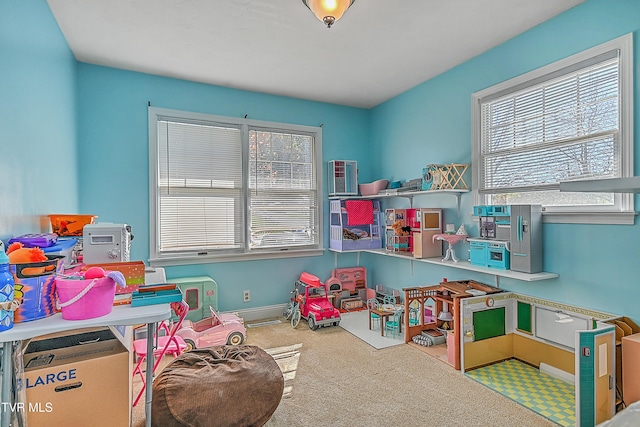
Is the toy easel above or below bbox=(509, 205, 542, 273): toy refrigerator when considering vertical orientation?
above

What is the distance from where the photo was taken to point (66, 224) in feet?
7.04

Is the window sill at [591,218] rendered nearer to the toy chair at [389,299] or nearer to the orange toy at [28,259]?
the toy chair at [389,299]

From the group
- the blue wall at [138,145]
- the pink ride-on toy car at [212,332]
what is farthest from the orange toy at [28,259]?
the blue wall at [138,145]

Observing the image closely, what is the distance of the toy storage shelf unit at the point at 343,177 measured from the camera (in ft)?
13.5

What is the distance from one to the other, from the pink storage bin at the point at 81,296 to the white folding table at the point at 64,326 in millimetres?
26

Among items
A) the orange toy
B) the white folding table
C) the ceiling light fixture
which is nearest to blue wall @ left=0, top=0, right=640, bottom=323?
the orange toy

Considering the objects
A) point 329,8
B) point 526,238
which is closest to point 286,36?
point 329,8

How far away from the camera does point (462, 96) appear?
3.14 m

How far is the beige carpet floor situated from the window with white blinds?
128 centimetres

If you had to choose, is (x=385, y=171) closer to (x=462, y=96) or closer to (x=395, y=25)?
(x=462, y=96)

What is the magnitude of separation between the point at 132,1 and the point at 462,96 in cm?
273

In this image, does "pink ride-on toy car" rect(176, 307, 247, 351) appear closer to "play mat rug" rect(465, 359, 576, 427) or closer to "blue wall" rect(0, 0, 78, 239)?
"blue wall" rect(0, 0, 78, 239)

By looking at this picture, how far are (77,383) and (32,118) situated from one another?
59.0 inches

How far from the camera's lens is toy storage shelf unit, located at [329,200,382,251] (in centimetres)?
399
